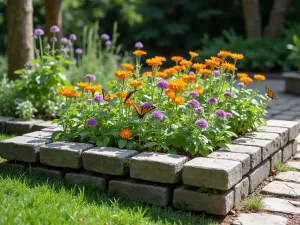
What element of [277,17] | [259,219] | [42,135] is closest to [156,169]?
[259,219]

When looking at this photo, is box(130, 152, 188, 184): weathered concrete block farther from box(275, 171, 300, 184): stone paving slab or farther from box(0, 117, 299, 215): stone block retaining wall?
box(275, 171, 300, 184): stone paving slab

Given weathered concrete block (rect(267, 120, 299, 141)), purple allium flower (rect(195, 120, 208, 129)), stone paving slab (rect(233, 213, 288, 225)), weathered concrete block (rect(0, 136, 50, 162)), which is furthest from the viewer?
weathered concrete block (rect(267, 120, 299, 141))

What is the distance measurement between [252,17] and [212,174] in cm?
1085

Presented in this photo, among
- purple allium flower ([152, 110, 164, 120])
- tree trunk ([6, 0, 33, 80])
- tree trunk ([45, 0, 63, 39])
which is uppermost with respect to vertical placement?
tree trunk ([45, 0, 63, 39])

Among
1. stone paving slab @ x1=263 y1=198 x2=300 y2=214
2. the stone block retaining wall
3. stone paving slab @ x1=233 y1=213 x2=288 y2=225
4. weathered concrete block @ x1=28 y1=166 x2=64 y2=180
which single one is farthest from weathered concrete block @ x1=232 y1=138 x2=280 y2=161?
weathered concrete block @ x1=28 y1=166 x2=64 y2=180

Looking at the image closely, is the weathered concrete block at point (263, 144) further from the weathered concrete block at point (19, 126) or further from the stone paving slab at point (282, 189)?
the weathered concrete block at point (19, 126)

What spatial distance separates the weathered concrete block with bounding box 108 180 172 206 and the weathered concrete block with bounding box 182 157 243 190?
17 centimetres

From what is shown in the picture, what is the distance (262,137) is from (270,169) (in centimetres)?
28

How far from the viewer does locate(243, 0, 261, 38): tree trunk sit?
13.4 m

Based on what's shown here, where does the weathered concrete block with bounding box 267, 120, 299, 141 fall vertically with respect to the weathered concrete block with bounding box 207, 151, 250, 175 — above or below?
above

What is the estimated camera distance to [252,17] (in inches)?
531

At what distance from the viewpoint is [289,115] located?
698cm

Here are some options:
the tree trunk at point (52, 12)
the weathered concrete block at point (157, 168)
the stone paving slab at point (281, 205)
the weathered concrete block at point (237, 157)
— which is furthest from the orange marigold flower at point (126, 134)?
the tree trunk at point (52, 12)

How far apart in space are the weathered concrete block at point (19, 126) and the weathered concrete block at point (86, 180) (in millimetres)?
1714
